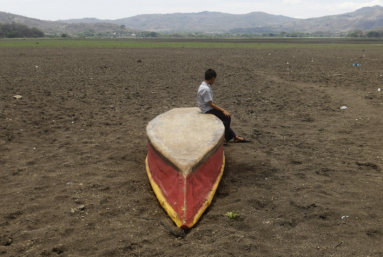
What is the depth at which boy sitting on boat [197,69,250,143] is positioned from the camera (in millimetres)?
4938

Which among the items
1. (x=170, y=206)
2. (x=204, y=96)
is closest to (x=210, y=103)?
(x=204, y=96)

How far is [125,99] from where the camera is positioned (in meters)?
8.68

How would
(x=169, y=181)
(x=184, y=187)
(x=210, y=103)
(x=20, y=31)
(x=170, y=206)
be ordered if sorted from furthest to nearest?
(x=20, y=31) < (x=210, y=103) < (x=169, y=181) < (x=170, y=206) < (x=184, y=187)

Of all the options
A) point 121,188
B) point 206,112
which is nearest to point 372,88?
point 206,112

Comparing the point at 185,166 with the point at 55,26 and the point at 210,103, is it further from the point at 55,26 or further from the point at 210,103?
the point at 55,26

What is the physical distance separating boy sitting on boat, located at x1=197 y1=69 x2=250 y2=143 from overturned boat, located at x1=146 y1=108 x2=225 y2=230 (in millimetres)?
586

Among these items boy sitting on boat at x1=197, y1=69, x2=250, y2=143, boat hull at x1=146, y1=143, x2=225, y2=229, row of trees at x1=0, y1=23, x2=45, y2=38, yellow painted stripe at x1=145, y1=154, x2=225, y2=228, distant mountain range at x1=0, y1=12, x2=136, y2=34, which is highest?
distant mountain range at x1=0, y1=12, x2=136, y2=34

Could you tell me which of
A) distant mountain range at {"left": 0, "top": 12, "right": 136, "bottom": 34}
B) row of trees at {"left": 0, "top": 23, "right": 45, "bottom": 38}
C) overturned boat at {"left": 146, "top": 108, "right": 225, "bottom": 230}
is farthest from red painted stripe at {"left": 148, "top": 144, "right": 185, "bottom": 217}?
distant mountain range at {"left": 0, "top": 12, "right": 136, "bottom": 34}

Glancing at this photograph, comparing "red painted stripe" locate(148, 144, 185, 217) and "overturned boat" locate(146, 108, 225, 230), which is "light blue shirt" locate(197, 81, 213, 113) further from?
"red painted stripe" locate(148, 144, 185, 217)

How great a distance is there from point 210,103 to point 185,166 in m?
2.16

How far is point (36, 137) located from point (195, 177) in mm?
4031

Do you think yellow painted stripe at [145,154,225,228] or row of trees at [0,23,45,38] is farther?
row of trees at [0,23,45,38]

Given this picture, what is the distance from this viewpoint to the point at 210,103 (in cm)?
496

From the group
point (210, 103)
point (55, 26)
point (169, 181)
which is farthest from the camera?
point (55, 26)
